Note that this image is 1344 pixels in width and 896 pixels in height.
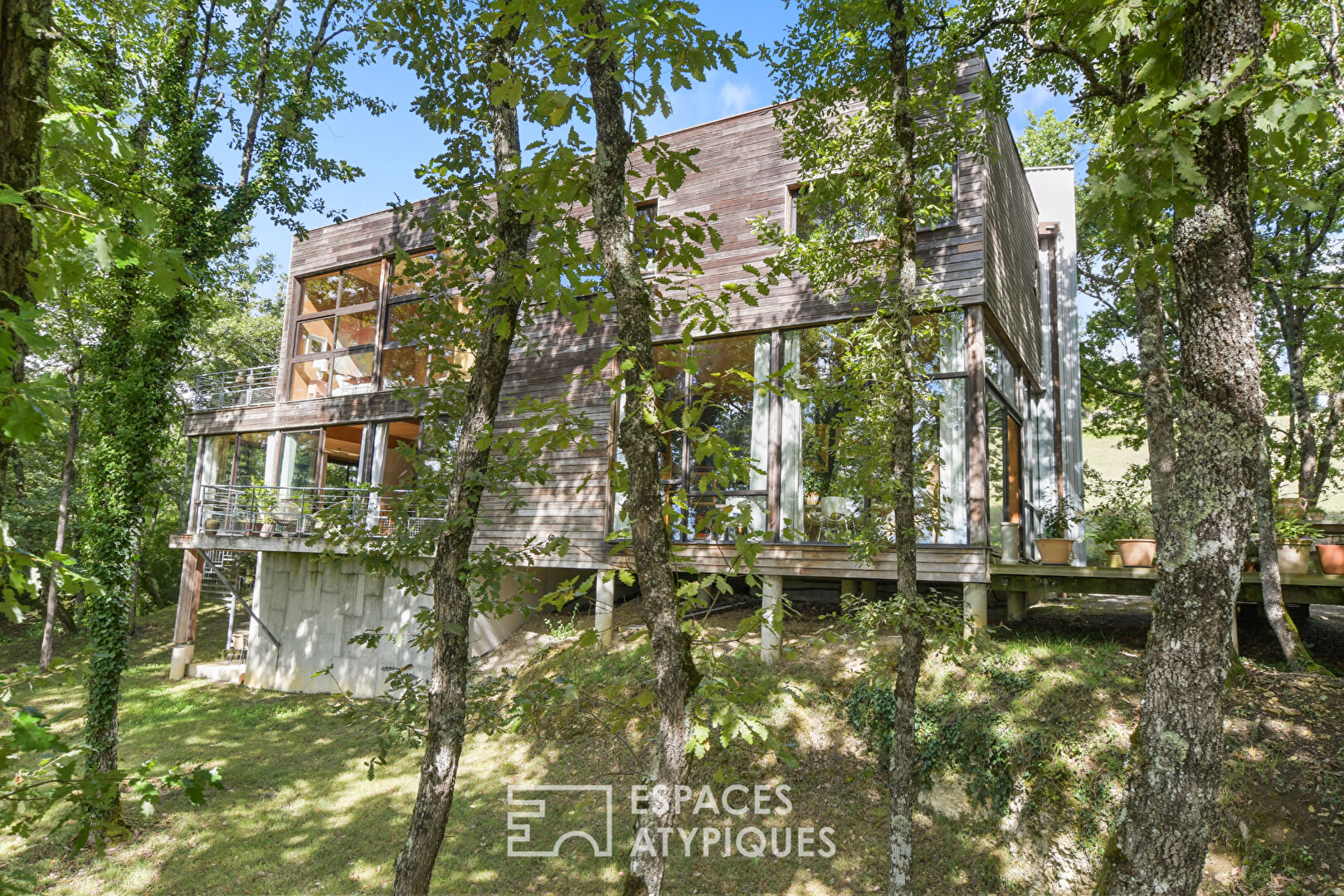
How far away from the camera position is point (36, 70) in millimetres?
2018

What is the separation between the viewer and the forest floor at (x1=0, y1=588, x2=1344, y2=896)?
5902 millimetres

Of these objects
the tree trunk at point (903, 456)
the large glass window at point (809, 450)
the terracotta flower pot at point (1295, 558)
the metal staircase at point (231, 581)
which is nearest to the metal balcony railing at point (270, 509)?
the metal staircase at point (231, 581)

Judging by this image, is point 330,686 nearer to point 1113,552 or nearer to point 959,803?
point 959,803

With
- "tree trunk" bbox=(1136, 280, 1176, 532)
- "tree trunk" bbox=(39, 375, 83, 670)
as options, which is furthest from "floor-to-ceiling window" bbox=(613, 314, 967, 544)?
"tree trunk" bbox=(39, 375, 83, 670)

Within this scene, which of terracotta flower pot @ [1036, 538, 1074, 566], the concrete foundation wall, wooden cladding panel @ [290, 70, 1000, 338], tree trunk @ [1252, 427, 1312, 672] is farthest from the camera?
the concrete foundation wall

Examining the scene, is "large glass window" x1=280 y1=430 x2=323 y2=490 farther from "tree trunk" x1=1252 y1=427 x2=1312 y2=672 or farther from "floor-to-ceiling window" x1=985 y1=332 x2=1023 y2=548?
"tree trunk" x1=1252 y1=427 x2=1312 y2=672

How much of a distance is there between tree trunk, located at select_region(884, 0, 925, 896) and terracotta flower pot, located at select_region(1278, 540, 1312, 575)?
16.1ft

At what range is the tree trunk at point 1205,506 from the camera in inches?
104

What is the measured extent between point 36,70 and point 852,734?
8.31 m

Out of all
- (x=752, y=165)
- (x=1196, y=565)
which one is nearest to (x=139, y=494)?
(x=752, y=165)

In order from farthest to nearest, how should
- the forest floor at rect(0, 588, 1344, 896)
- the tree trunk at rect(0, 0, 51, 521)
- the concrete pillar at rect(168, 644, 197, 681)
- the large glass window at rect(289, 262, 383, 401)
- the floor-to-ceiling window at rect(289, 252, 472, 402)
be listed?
the concrete pillar at rect(168, 644, 197, 681), the large glass window at rect(289, 262, 383, 401), the floor-to-ceiling window at rect(289, 252, 472, 402), the forest floor at rect(0, 588, 1344, 896), the tree trunk at rect(0, 0, 51, 521)

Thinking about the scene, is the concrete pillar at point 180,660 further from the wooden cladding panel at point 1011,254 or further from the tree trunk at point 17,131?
the wooden cladding panel at point 1011,254

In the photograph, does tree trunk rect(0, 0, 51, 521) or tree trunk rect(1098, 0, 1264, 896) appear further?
tree trunk rect(1098, 0, 1264, 896)

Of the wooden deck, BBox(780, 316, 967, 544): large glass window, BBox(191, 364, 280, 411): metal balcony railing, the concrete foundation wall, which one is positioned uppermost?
BBox(191, 364, 280, 411): metal balcony railing
